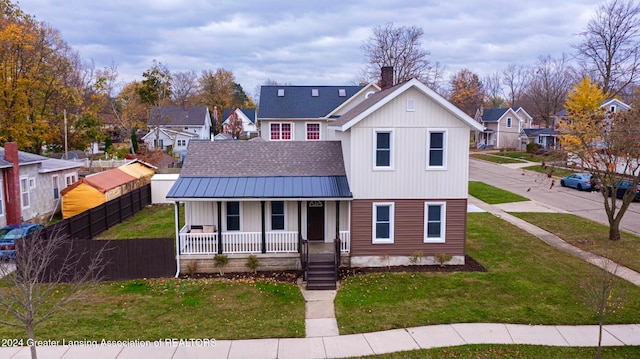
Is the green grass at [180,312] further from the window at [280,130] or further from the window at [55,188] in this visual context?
the window at [280,130]

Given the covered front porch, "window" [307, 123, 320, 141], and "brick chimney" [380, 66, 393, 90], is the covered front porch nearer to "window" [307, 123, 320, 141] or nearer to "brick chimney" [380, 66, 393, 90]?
"brick chimney" [380, 66, 393, 90]

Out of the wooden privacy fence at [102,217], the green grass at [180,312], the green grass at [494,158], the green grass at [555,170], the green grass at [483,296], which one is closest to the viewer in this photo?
the green grass at [180,312]

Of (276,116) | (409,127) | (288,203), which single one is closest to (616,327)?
(409,127)

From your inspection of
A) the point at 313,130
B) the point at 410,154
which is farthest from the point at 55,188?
the point at 410,154

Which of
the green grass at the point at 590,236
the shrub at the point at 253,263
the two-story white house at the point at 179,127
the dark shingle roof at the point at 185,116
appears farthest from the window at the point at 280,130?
the dark shingle roof at the point at 185,116

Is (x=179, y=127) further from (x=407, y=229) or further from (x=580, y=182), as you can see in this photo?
(x=407, y=229)

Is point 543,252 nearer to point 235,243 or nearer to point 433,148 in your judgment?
point 433,148

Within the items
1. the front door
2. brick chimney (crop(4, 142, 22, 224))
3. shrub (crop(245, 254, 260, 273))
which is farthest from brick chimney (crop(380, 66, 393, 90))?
brick chimney (crop(4, 142, 22, 224))
